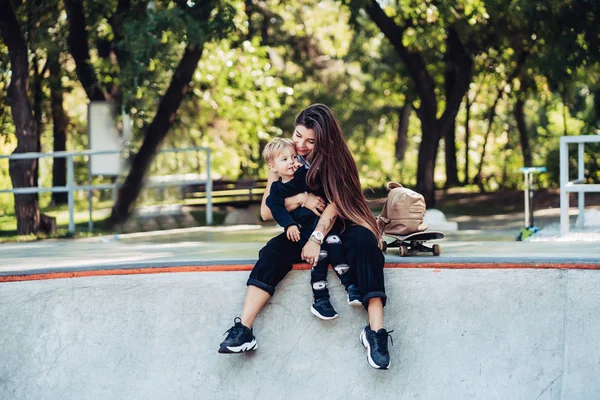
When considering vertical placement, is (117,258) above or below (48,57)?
below

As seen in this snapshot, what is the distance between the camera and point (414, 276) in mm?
6434

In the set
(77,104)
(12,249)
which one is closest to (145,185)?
(12,249)

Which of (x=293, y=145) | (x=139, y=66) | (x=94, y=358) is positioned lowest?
(x=94, y=358)

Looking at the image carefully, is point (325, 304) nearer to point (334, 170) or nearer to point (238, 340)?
point (238, 340)

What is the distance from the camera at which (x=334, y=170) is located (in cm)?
643

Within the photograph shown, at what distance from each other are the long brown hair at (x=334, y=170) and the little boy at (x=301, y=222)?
0.12m

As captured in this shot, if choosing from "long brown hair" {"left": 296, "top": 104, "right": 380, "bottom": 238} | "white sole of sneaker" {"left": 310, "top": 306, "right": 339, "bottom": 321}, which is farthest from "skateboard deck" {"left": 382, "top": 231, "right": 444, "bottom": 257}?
"white sole of sneaker" {"left": 310, "top": 306, "right": 339, "bottom": 321}

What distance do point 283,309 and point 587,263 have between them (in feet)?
6.71

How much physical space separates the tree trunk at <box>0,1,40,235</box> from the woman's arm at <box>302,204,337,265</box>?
26.1ft

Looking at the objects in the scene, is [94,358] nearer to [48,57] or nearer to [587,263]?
[587,263]

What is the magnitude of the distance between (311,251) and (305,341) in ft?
2.07

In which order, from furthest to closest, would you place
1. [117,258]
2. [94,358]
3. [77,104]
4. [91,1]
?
1. [77,104]
2. [91,1]
3. [117,258]
4. [94,358]

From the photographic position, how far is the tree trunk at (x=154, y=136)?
1488 cm

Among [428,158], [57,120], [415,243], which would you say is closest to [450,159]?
[428,158]
